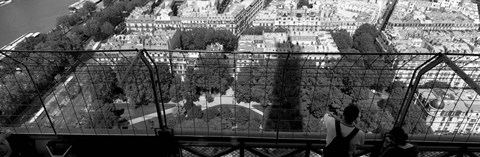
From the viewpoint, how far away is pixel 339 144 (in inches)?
41.1

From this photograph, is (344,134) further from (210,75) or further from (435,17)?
(435,17)

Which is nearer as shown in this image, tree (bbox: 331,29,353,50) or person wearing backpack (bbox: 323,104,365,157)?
person wearing backpack (bbox: 323,104,365,157)

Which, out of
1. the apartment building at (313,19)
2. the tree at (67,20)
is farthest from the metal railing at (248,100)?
the tree at (67,20)

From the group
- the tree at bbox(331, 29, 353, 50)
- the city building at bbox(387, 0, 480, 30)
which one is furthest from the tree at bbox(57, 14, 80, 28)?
the city building at bbox(387, 0, 480, 30)

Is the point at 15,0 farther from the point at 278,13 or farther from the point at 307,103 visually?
the point at 307,103

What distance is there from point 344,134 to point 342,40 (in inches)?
320

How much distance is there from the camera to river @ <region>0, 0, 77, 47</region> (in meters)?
9.48

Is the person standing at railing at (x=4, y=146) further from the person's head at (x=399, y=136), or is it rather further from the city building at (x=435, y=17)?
the city building at (x=435, y=17)

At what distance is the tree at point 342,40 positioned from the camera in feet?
28.3

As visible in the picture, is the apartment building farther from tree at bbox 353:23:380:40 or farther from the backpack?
the backpack

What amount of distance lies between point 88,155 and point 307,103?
3.24m

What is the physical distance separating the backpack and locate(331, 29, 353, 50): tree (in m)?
7.92

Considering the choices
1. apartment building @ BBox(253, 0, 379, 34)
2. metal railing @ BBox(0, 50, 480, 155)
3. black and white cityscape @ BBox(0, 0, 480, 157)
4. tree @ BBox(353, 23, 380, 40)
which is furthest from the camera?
apartment building @ BBox(253, 0, 379, 34)

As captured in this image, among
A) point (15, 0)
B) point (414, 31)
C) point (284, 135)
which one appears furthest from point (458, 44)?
point (15, 0)
